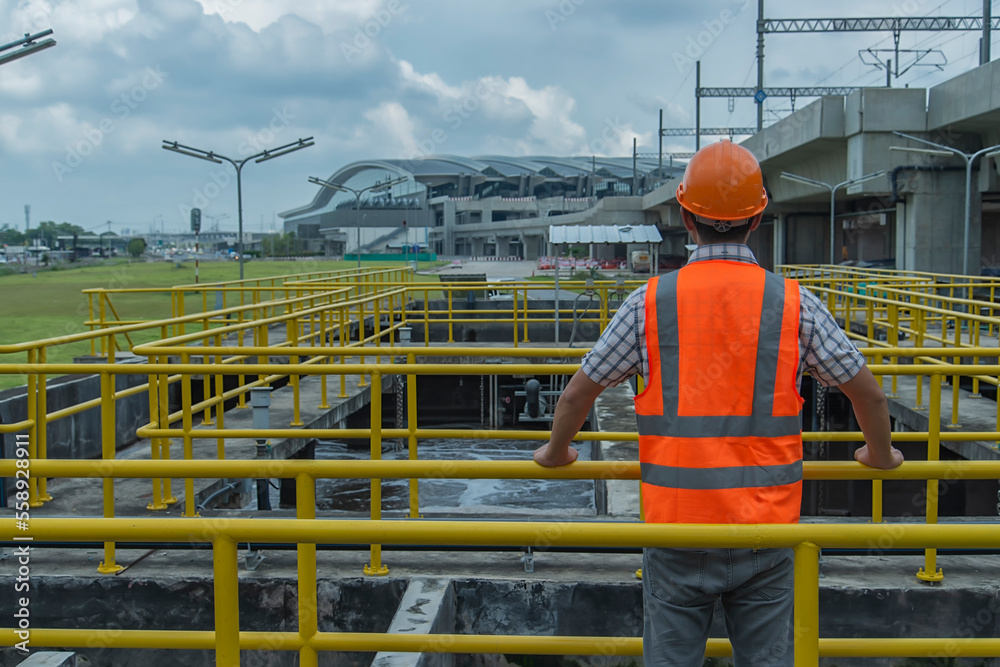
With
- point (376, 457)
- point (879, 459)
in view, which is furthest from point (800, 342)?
point (376, 457)

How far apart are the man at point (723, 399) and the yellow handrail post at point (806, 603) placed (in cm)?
9

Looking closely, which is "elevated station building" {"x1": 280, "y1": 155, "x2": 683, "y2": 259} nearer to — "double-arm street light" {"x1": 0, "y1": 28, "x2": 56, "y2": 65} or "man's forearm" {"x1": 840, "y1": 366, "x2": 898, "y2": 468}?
"double-arm street light" {"x1": 0, "y1": 28, "x2": 56, "y2": 65}

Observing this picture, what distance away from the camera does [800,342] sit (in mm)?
2600

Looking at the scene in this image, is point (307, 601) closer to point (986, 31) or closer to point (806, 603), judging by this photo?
point (806, 603)

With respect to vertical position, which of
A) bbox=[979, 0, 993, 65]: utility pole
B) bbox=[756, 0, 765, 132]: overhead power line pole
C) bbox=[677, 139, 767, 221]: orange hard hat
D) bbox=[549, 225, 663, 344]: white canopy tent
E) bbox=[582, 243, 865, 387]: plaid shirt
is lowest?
bbox=[582, 243, 865, 387]: plaid shirt

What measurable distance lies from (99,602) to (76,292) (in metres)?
35.9

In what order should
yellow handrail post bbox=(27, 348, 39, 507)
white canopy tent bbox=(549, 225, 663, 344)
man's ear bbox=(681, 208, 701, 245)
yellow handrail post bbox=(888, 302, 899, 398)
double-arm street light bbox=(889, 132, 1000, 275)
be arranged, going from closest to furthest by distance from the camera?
1. man's ear bbox=(681, 208, 701, 245)
2. yellow handrail post bbox=(27, 348, 39, 507)
3. yellow handrail post bbox=(888, 302, 899, 398)
4. white canopy tent bbox=(549, 225, 663, 344)
5. double-arm street light bbox=(889, 132, 1000, 275)

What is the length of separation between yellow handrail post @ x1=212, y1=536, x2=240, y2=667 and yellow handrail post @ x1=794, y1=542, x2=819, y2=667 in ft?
5.13

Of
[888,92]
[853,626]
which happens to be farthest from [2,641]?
[888,92]

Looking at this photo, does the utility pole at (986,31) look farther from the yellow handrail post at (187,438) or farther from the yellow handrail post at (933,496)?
the yellow handrail post at (187,438)

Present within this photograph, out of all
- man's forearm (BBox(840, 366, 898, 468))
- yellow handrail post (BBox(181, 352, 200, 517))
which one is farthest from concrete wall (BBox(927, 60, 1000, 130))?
man's forearm (BBox(840, 366, 898, 468))

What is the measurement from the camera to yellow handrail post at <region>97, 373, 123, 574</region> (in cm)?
507

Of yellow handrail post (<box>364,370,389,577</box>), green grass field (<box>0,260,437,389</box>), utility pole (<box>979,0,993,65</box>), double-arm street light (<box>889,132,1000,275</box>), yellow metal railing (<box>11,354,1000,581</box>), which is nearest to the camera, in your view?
yellow metal railing (<box>11,354,1000,581</box>)

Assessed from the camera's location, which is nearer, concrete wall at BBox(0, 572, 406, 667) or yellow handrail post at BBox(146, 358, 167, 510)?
concrete wall at BBox(0, 572, 406, 667)
